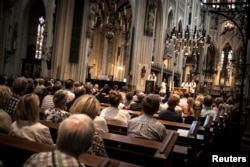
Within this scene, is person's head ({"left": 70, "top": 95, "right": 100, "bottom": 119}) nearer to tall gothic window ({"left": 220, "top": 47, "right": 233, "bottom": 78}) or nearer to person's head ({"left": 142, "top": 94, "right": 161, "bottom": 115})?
person's head ({"left": 142, "top": 94, "right": 161, "bottom": 115})

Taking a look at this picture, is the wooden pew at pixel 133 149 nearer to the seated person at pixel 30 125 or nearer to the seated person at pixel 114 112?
the seated person at pixel 30 125

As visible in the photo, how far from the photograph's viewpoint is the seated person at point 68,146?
204 centimetres

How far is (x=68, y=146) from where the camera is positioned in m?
2.06

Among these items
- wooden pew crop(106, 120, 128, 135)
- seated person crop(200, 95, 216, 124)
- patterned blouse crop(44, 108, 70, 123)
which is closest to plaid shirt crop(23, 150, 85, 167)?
patterned blouse crop(44, 108, 70, 123)

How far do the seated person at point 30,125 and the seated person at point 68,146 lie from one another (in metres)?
1.29

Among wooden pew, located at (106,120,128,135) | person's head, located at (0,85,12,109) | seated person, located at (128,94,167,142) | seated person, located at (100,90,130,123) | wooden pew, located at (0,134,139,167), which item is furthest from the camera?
seated person, located at (100,90,130,123)

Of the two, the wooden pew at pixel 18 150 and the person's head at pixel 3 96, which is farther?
the person's head at pixel 3 96

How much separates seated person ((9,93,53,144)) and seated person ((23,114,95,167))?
4.23 feet

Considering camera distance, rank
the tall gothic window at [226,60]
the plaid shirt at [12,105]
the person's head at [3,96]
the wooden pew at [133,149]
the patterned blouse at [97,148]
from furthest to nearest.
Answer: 1. the tall gothic window at [226,60]
2. the plaid shirt at [12,105]
3. the person's head at [3,96]
4. the wooden pew at [133,149]
5. the patterned blouse at [97,148]

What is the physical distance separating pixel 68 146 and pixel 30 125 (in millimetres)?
1483

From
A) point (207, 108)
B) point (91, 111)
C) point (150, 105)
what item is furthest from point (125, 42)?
point (91, 111)

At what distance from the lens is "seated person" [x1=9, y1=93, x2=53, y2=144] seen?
3.38 m

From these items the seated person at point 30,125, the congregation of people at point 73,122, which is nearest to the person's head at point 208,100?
the congregation of people at point 73,122

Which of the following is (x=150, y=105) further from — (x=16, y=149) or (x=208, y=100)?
(x=208, y=100)
